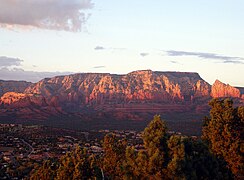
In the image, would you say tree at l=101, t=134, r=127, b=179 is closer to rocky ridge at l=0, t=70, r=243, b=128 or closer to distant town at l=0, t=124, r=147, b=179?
distant town at l=0, t=124, r=147, b=179

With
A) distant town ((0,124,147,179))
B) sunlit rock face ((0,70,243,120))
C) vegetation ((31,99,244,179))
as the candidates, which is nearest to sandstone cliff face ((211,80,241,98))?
sunlit rock face ((0,70,243,120))

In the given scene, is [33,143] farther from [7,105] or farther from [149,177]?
[7,105]

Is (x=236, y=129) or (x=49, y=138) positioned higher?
(x=236, y=129)

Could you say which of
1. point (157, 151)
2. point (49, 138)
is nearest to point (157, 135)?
point (157, 151)

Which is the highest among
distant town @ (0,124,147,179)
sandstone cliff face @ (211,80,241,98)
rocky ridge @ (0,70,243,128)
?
sandstone cliff face @ (211,80,241,98)

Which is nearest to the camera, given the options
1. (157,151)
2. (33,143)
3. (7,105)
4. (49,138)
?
(157,151)

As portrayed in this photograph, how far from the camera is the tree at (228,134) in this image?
22.1 m

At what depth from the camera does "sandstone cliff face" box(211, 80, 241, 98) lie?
182500mm

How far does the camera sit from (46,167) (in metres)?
24.0

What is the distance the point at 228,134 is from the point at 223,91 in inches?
6707

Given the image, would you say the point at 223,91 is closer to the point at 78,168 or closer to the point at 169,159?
the point at 169,159

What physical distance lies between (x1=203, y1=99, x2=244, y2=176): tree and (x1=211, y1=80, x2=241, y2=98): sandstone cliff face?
163033 mm

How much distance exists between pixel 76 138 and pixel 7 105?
83229 mm

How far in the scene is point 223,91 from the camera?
186 metres
